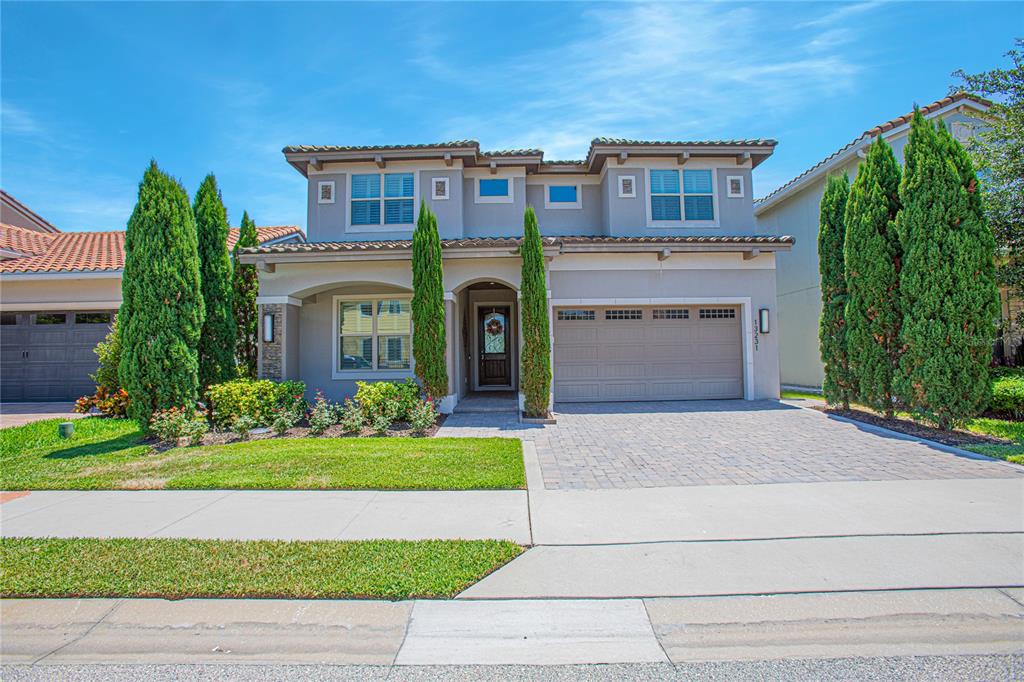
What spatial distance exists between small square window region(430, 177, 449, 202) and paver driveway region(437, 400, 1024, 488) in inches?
231

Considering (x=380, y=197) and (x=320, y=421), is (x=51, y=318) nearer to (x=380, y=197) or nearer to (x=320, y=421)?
(x=380, y=197)

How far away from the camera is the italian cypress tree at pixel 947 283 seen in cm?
825

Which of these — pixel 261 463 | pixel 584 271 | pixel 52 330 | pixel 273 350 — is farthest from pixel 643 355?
pixel 52 330

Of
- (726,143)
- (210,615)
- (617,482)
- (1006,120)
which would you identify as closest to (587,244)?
(726,143)

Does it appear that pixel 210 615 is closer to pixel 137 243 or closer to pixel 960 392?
pixel 137 243

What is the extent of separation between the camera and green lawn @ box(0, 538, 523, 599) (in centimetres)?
352

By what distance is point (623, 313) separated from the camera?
520 inches

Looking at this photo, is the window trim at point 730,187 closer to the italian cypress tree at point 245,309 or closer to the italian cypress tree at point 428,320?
the italian cypress tree at point 428,320

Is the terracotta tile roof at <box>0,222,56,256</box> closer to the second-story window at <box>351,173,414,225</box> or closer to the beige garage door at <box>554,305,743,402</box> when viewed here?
the second-story window at <box>351,173,414,225</box>

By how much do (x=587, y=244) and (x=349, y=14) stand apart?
262 inches

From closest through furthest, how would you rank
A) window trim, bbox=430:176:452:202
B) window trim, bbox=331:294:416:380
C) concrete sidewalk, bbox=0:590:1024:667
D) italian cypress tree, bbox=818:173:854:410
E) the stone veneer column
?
concrete sidewalk, bbox=0:590:1024:667
italian cypress tree, bbox=818:173:854:410
the stone veneer column
window trim, bbox=331:294:416:380
window trim, bbox=430:176:452:202

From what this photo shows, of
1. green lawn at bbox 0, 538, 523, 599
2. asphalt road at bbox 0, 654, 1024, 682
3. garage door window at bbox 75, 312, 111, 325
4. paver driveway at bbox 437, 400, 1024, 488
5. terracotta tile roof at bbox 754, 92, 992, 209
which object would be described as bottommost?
asphalt road at bbox 0, 654, 1024, 682

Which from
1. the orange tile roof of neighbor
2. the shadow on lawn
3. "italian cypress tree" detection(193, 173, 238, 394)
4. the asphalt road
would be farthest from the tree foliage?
the orange tile roof of neighbor

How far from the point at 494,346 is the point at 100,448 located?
9.52 metres
